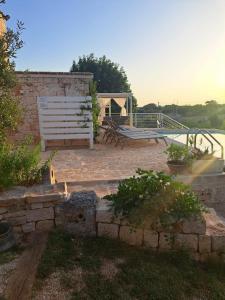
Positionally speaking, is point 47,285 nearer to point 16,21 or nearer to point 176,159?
point 16,21

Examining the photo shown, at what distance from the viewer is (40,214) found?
3.68 meters

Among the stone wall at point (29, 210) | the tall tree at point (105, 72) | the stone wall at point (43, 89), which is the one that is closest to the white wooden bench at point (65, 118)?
the stone wall at point (43, 89)

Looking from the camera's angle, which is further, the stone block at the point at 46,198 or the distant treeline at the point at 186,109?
the distant treeline at the point at 186,109

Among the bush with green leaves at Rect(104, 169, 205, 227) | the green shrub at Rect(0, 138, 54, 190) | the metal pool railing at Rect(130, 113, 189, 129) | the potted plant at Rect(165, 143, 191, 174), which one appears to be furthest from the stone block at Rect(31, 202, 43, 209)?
the metal pool railing at Rect(130, 113, 189, 129)

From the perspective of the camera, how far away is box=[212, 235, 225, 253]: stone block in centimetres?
352

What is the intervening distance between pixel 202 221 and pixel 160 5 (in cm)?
563

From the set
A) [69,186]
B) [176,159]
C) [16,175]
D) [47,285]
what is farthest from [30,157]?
[176,159]

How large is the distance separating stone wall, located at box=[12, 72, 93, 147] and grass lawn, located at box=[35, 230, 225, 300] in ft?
23.6

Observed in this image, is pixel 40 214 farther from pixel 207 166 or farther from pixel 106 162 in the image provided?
pixel 106 162

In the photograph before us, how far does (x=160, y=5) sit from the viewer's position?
7.02 m

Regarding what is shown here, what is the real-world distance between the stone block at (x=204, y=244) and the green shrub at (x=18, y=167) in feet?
7.82

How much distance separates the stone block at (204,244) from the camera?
351cm

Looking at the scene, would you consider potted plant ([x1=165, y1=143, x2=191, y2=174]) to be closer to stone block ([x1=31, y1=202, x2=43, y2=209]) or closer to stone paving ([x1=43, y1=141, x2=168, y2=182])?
stone paving ([x1=43, y1=141, x2=168, y2=182])

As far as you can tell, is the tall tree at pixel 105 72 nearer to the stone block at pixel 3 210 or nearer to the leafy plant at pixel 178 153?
the leafy plant at pixel 178 153
